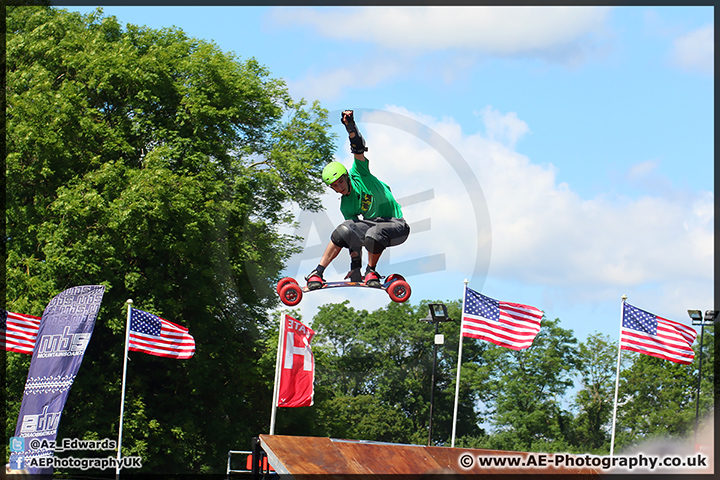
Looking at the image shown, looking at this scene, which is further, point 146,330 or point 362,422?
point 362,422

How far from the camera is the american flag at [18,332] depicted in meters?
18.1

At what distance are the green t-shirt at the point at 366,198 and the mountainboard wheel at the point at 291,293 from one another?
1524 mm

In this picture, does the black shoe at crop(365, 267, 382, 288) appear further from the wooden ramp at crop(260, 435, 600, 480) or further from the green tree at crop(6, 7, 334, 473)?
the green tree at crop(6, 7, 334, 473)

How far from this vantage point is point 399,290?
13.2m

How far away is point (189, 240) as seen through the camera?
2269cm

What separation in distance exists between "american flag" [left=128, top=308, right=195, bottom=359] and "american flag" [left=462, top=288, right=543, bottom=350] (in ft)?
24.0

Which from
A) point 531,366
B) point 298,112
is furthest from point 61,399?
point 531,366

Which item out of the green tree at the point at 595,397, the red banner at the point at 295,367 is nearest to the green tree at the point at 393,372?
the green tree at the point at 595,397

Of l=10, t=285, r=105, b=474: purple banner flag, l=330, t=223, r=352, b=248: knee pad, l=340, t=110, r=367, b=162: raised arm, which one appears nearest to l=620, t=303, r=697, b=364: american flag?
l=330, t=223, r=352, b=248: knee pad

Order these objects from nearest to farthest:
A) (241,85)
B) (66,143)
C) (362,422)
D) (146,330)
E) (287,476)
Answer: (287,476), (146,330), (66,143), (241,85), (362,422)

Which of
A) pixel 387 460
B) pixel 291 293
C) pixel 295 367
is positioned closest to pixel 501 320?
pixel 295 367

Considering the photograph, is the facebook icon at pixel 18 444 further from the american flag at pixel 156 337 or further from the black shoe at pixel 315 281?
the black shoe at pixel 315 281

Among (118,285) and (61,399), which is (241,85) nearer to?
(118,285)

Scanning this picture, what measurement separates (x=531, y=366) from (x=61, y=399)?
130 feet
